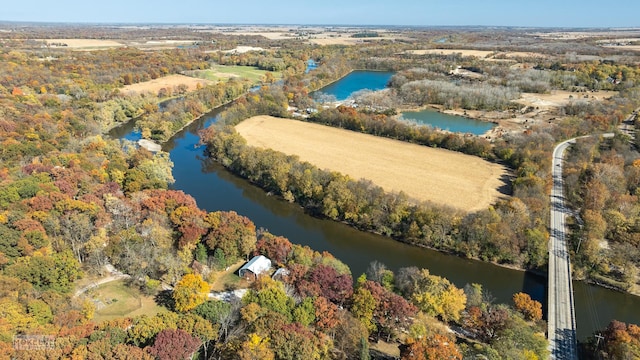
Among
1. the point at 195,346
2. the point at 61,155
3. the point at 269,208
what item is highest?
the point at 61,155

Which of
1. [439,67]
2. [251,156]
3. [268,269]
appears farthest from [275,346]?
[439,67]

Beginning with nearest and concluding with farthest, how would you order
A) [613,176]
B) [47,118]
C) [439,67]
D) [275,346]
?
[275,346]
[613,176]
[47,118]
[439,67]

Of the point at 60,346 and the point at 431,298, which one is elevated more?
the point at 60,346

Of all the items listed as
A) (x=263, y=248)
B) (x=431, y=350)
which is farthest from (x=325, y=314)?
(x=263, y=248)

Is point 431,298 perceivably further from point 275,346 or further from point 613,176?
point 613,176

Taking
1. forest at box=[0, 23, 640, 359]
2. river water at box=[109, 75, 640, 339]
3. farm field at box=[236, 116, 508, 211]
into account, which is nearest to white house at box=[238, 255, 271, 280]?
forest at box=[0, 23, 640, 359]

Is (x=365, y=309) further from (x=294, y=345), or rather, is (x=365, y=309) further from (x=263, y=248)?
(x=263, y=248)

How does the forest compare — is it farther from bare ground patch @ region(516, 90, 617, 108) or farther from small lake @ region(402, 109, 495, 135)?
bare ground patch @ region(516, 90, 617, 108)
